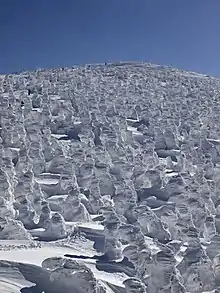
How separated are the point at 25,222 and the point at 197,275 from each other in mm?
4361

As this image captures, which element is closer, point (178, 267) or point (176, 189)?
point (178, 267)

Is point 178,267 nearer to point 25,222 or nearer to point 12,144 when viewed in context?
point 25,222

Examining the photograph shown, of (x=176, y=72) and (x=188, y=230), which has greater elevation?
(x=176, y=72)

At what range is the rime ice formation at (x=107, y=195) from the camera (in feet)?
39.1

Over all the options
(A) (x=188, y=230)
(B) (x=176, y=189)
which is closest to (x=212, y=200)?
(B) (x=176, y=189)

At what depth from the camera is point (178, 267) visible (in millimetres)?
13047

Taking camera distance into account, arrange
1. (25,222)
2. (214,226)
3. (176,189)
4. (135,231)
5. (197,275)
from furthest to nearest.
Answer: (176,189) < (214,226) < (25,222) < (135,231) < (197,275)

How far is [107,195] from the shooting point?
18.1m

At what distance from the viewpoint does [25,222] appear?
48.9 feet

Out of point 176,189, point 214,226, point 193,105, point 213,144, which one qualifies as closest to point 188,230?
point 214,226

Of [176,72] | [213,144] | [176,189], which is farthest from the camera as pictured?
[176,72]

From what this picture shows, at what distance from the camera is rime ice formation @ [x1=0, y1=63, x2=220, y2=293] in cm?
1192

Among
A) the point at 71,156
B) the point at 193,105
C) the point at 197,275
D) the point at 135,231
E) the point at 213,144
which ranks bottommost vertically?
the point at 197,275

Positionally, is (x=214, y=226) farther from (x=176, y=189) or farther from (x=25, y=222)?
(x=25, y=222)
